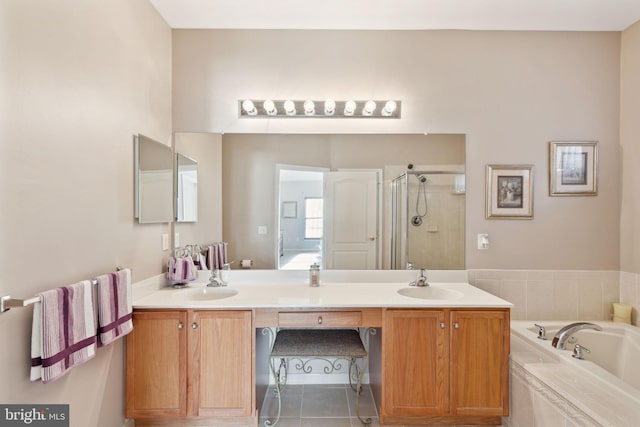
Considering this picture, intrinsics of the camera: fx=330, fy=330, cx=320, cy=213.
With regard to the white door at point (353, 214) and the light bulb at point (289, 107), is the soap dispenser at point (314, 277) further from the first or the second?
the light bulb at point (289, 107)

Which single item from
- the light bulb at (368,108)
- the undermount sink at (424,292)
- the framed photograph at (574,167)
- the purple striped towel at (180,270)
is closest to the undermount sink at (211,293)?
the purple striped towel at (180,270)

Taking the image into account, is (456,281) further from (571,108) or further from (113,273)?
(113,273)

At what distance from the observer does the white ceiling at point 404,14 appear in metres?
2.15

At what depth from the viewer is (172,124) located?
96.3 inches

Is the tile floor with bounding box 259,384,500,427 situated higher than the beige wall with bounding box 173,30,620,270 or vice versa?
the beige wall with bounding box 173,30,620,270

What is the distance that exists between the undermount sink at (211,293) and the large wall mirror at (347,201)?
0.91 feet

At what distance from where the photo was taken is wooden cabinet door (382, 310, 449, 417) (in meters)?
1.92

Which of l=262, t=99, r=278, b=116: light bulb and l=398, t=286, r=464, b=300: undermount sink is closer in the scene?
l=398, t=286, r=464, b=300: undermount sink

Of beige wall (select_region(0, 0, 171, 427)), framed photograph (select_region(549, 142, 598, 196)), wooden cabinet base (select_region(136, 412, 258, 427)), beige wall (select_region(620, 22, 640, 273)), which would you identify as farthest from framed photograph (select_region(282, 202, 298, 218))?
beige wall (select_region(620, 22, 640, 273))

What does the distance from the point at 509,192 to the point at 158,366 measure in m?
2.60

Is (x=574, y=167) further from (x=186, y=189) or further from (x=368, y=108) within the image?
(x=186, y=189)

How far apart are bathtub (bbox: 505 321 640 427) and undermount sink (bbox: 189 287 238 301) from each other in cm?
181

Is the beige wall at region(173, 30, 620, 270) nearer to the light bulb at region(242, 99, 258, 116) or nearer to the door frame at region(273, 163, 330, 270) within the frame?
the light bulb at region(242, 99, 258, 116)

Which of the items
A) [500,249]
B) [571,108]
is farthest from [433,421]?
[571,108]
